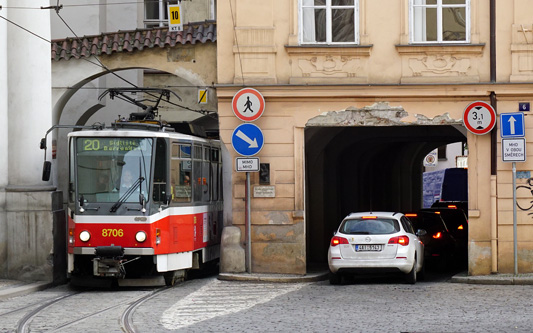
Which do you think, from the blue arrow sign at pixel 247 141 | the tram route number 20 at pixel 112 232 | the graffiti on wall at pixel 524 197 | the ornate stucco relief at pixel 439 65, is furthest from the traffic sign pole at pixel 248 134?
the graffiti on wall at pixel 524 197

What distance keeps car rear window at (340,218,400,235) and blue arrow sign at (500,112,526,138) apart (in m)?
2.86

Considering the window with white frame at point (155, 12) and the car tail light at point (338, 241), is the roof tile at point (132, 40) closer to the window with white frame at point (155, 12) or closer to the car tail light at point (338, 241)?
the car tail light at point (338, 241)

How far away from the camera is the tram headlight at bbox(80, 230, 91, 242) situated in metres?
18.3

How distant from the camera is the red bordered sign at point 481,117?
20406mm

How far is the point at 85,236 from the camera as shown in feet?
60.0

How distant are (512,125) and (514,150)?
1.69 ft

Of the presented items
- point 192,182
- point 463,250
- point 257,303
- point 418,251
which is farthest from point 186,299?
point 463,250

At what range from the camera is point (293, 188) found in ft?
68.7

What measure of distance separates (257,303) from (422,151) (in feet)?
89.4

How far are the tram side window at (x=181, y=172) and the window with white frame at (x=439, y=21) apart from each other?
5321 mm

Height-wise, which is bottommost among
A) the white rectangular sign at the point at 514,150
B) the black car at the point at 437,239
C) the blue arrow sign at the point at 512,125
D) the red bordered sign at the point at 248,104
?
the black car at the point at 437,239

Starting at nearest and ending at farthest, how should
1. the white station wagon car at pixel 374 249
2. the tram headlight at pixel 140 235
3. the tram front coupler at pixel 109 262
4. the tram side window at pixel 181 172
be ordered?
the tram front coupler at pixel 109 262
the tram headlight at pixel 140 235
the white station wagon car at pixel 374 249
the tram side window at pixel 181 172

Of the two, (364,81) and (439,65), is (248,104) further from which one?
(439,65)

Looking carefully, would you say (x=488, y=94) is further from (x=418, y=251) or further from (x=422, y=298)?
(x=422, y=298)
